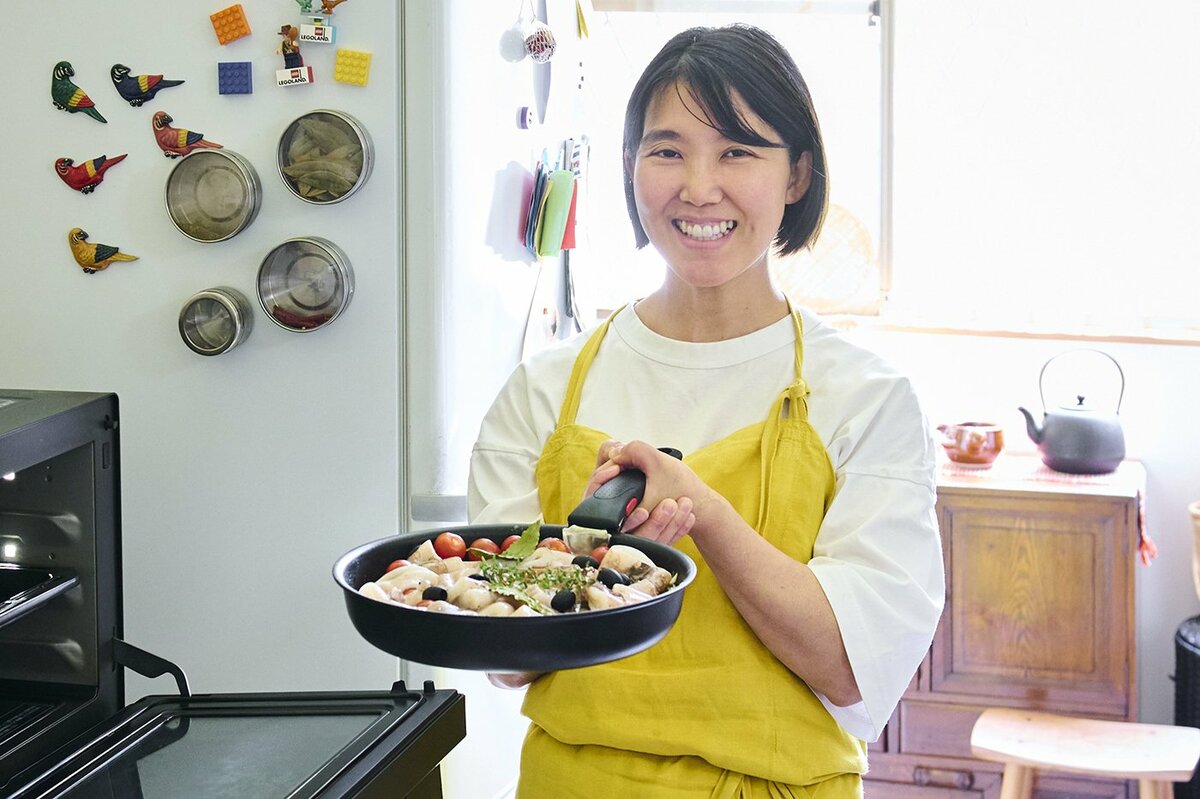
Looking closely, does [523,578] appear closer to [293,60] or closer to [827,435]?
[827,435]

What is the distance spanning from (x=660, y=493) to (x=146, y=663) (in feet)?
1.93

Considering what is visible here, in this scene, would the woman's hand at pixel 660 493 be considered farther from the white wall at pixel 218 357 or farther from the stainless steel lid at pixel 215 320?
the stainless steel lid at pixel 215 320

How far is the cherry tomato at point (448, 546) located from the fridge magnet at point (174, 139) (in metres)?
0.72

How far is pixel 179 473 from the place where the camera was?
1.60 metres

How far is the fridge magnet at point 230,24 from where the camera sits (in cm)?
151

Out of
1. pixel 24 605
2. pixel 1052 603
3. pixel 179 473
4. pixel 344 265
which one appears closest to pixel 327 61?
pixel 344 265

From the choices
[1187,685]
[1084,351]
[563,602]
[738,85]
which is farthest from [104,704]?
[1084,351]

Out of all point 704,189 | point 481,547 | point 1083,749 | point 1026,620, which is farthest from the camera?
point 1026,620

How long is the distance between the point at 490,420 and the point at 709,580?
1.06 feet

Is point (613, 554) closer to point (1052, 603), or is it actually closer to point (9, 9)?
point (9, 9)

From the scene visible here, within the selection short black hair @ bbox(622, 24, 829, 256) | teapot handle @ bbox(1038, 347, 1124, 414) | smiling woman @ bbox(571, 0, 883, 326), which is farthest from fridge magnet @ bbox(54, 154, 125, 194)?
teapot handle @ bbox(1038, 347, 1124, 414)

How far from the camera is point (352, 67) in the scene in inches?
59.6

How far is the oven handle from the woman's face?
0.65 meters

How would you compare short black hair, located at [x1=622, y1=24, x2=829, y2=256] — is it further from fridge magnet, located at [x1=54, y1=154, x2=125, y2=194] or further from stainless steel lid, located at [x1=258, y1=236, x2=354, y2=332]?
fridge magnet, located at [x1=54, y1=154, x2=125, y2=194]
